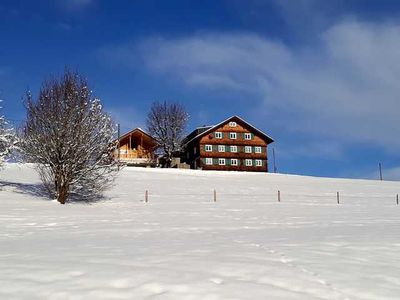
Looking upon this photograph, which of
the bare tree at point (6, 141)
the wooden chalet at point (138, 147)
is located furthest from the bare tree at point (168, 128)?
the bare tree at point (6, 141)

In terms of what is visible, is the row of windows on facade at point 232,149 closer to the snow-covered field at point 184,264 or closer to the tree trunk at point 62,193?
the tree trunk at point 62,193

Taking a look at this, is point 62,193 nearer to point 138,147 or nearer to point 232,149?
point 138,147

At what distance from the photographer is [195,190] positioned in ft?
142

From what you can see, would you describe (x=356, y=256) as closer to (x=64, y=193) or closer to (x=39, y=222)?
(x=39, y=222)

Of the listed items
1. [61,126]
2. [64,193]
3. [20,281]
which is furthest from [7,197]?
[20,281]

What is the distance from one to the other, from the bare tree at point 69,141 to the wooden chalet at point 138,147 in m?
42.1

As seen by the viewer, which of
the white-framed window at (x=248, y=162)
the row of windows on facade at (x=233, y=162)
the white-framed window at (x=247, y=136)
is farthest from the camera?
Answer: the white-framed window at (x=247, y=136)

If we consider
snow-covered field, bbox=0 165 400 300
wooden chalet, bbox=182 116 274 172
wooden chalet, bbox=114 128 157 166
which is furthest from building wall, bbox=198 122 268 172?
snow-covered field, bbox=0 165 400 300

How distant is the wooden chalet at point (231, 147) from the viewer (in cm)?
7969

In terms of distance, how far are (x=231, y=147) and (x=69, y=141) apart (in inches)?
2129

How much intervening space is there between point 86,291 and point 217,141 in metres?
74.0

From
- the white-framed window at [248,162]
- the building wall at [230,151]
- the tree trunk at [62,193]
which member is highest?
Result: the building wall at [230,151]

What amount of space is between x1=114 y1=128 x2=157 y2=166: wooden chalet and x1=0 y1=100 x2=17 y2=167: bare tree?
4019cm

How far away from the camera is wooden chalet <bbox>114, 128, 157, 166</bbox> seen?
240 ft
